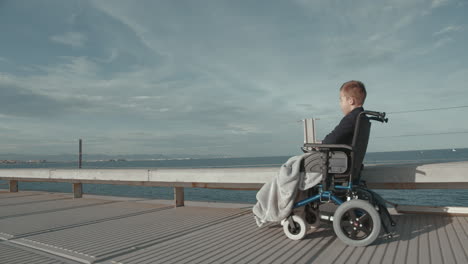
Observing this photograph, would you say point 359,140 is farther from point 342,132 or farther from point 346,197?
point 346,197

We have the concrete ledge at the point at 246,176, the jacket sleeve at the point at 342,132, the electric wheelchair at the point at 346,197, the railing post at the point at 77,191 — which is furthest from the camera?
the railing post at the point at 77,191

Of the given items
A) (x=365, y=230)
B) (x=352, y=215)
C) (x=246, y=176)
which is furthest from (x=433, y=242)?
(x=246, y=176)

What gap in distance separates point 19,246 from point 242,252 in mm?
2330

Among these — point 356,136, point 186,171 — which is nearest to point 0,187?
point 186,171

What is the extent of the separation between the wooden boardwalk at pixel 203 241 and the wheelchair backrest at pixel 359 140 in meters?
0.73

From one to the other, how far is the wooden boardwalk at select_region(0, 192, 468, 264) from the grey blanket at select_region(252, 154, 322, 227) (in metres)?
0.28

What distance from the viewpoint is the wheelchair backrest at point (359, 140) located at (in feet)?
8.89

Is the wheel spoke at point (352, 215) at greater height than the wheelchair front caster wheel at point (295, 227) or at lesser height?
greater

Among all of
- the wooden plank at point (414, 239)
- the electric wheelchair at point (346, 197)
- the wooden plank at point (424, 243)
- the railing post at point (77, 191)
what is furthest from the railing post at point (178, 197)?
the wooden plank at point (424, 243)

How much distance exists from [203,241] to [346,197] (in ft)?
4.86

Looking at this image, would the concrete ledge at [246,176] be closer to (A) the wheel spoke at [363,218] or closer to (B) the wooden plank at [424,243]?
(B) the wooden plank at [424,243]

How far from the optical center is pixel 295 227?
10.0 ft

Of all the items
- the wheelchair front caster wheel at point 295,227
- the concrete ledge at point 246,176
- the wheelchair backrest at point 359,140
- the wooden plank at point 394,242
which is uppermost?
the wheelchair backrest at point 359,140

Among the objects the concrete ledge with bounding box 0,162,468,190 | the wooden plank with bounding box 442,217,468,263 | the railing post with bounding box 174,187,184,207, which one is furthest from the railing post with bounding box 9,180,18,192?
the wooden plank with bounding box 442,217,468,263
